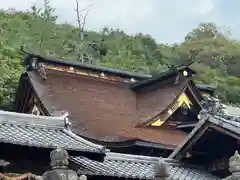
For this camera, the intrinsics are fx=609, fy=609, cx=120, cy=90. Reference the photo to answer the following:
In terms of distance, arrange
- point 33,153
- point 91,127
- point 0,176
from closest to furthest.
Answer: point 0,176, point 33,153, point 91,127

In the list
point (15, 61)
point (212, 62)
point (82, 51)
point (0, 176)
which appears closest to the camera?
point (0, 176)

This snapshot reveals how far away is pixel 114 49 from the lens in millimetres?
45406

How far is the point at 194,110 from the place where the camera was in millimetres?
18031

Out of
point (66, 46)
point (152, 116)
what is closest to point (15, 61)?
point (66, 46)

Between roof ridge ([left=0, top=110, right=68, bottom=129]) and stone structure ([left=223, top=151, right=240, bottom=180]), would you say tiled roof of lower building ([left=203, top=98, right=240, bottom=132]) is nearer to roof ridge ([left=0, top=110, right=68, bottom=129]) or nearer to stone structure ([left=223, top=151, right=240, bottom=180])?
roof ridge ([left=0, top=110, right=68, bottom=129])

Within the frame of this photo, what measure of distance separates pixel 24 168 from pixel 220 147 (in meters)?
3.67

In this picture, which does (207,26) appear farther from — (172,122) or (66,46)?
(172,122)

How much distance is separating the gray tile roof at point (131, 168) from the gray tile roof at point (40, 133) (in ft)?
1.11

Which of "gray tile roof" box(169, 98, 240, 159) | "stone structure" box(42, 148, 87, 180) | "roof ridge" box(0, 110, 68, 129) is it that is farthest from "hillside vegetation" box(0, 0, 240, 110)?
"stone structure" box(42, 148, 87, 180)

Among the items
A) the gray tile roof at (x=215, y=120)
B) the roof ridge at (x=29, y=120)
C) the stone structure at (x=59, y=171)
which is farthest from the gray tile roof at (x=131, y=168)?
the stone structure at (x=59, y=171)

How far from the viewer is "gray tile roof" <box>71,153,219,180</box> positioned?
10250mm

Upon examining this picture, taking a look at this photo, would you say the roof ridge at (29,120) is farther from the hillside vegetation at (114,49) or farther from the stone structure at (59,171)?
the hillside vegetation at (114,49)

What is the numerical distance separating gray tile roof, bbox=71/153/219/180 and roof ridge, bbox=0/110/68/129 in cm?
106

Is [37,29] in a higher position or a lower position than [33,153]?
higher
